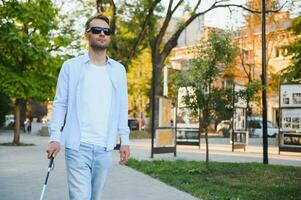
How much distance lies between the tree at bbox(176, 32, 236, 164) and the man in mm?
8336

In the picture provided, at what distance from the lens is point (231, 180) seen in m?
10.5

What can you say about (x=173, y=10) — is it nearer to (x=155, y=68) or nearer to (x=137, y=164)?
(x=155, y=68)

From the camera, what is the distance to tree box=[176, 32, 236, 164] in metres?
12.3

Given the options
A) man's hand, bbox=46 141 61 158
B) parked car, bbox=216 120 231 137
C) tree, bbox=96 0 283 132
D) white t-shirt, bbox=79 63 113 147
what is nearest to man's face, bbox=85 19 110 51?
white t-shirt, bbox=79 63 113 147

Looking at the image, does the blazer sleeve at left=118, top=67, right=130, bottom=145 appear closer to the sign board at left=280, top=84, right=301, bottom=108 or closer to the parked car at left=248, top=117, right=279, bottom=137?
the sign board at left=280, top=84, right=301, bottom=108

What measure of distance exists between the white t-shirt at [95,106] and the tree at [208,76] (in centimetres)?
847

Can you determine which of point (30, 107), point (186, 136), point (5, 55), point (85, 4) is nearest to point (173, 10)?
point (85, 4)

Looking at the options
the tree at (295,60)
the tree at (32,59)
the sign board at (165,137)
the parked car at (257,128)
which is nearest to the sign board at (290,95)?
the sign board at (165,137)

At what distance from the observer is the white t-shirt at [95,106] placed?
393 centimetres

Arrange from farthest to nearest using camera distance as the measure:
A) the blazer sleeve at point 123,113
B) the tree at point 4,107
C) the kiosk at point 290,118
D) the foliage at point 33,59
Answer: the tree at point 4,107
the foliage at point 33,59
the kiosk at point 290,118
the blazer sleeve at point 123,113

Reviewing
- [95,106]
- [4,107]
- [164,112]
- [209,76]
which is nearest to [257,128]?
[4,107]

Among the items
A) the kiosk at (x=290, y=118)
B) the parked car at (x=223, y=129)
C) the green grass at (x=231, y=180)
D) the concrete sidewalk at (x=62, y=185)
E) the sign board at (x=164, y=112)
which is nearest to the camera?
the concrete sidewalk at (x=62, y=185)

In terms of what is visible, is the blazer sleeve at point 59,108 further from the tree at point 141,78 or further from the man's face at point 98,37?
the tree at point 141,78

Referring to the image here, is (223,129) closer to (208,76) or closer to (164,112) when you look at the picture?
(164,112)
